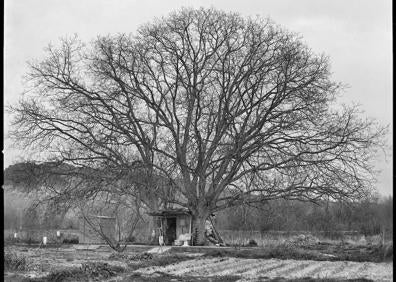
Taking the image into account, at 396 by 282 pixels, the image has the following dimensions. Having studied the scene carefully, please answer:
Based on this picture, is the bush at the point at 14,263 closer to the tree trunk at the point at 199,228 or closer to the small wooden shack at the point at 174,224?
the tree trunk at the point at 199,228

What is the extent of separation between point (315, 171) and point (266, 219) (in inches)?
225

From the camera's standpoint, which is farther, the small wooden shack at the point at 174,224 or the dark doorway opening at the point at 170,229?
the dark doorway opening at the point at 170,229

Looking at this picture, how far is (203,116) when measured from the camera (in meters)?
30.8

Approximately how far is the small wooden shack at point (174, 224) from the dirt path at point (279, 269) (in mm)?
13166

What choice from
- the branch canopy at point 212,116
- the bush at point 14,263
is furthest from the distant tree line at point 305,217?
the bush at point 14,263

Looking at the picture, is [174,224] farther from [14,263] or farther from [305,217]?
[14,263]

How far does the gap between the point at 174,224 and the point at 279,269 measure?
19066 mm

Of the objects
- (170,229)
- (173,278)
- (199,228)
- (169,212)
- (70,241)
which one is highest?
(169,212)

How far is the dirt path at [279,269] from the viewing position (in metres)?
13.2

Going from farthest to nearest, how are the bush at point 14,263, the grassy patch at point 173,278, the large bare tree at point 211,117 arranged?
the large bare tree at point 211,117
the bush at point 14,263
the grassy patch at point 173,278

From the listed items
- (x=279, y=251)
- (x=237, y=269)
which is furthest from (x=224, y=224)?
(x=237, y=269)


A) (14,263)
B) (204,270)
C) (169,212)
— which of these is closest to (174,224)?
(169,212)

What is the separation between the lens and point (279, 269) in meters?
14.9

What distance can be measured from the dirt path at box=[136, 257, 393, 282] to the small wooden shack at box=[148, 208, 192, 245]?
1317 centimetres
